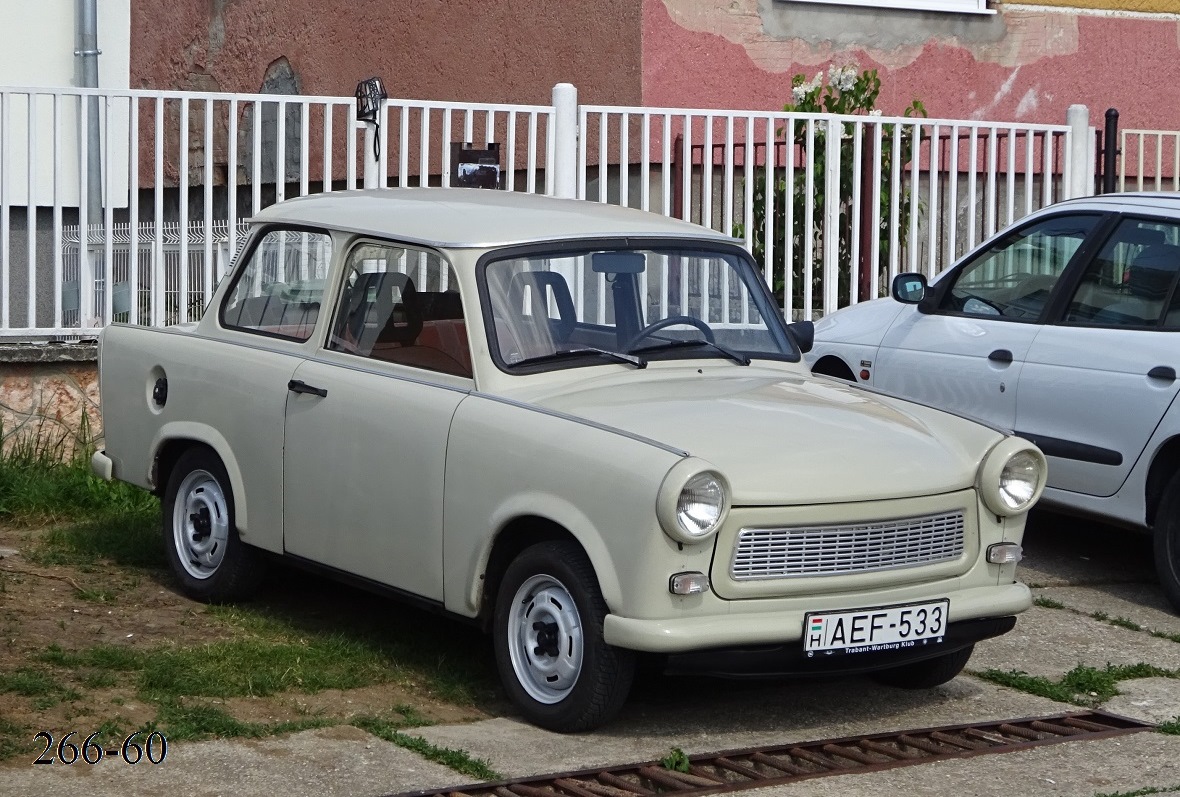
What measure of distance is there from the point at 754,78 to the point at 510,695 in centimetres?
766

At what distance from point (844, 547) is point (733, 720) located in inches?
30.5

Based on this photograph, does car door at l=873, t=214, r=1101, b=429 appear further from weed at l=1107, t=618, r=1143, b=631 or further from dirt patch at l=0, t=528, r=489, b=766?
dirt patch at l=0, t=528, r=489, b=766

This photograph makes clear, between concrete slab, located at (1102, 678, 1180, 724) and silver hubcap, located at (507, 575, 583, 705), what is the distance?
1.94 meters

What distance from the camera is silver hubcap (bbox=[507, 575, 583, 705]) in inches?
213

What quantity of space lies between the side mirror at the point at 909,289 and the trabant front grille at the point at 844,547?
2.92m

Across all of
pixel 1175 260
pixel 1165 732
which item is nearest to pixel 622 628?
pixel 1165 732

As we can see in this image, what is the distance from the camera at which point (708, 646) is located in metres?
5.14

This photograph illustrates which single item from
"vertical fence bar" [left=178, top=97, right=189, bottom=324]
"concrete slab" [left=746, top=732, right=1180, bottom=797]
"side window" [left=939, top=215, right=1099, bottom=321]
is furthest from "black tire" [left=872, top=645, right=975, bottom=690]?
"vertical fence bar" [left=178, top=97, right=189, bottom=324]

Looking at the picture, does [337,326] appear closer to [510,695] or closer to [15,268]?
[510,695]

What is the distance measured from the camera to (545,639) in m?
5.54

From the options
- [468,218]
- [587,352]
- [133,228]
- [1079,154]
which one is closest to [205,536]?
[468,218]

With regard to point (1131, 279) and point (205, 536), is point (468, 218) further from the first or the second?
point (1131, 279)

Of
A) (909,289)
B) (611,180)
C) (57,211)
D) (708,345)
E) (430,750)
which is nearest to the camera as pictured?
(430,750)

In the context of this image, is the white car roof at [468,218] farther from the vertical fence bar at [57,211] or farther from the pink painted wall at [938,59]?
the pink painted wall at [938,59]
